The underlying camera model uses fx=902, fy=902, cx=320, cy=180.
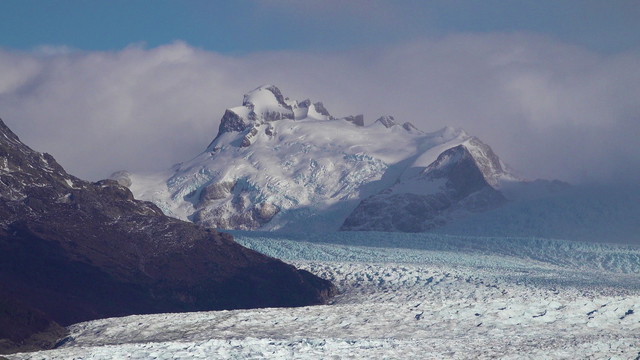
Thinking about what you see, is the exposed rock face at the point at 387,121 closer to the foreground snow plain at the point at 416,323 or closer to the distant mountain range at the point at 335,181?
the distant mountain range at the point at 335,181

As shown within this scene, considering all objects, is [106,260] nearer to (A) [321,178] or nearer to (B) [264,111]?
(A) [321,178]

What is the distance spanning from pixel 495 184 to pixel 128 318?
118146 millimetres

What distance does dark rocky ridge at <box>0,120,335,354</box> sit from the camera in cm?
5609

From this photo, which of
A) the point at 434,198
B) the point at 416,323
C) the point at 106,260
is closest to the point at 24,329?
the point at 106,260

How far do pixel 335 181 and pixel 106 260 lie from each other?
9511cm

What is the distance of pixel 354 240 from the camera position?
85500 mm

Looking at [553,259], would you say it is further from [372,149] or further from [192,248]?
[372,149]

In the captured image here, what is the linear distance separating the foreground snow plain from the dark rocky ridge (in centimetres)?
450

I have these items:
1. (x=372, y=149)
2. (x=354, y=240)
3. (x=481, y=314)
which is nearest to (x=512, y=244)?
(x=354, y=240)

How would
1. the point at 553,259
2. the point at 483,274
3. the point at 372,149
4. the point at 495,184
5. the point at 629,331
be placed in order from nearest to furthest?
1. the point at 629,331
2. the point at 483,274
3. the point at 553,259
4. the point at 495,184
5. the point at 372,149

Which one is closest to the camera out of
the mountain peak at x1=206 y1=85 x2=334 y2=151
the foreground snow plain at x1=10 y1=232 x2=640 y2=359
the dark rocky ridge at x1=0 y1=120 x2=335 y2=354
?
the foreground snow plain at x1=10 y1=232 x2=640 y2=359

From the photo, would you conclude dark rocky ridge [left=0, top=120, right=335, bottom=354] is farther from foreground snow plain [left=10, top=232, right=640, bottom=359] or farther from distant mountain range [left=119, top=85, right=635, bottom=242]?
distant mountain range [left=119, top=85, right=635, bottom=242]

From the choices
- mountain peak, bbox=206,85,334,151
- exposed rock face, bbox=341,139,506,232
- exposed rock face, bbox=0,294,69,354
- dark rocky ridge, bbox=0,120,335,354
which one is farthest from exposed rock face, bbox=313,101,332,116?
exposed rock face, bbox=0,294,69,354

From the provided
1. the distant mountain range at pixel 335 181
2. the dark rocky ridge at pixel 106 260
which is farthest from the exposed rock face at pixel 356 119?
the dark rocky ridge at pixel 106 260
